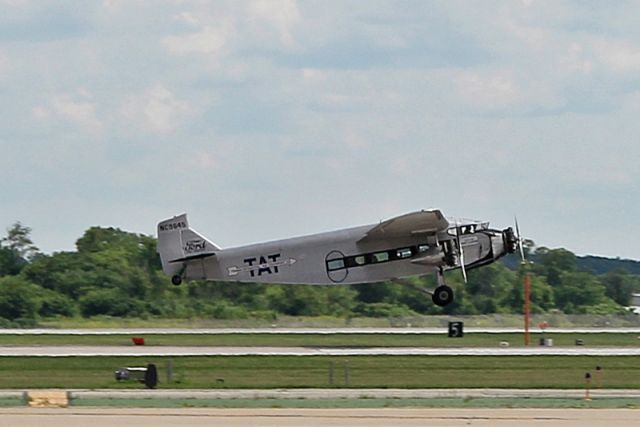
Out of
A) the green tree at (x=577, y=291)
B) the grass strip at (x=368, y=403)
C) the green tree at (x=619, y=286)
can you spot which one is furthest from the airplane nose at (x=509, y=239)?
the green tree at (x=619, y=286)

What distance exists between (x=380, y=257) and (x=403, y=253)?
93 cm

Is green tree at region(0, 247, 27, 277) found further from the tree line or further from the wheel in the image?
the wheel

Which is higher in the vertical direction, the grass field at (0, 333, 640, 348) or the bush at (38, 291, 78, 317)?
the bush at (38, 291, 78, 317)

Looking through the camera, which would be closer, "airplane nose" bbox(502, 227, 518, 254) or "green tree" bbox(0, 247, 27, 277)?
"airplane nose" bbox(502, 227, 518, 254)

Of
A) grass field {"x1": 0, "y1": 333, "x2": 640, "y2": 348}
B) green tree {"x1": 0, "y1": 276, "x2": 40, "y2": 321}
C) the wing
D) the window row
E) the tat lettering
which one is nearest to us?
the wing

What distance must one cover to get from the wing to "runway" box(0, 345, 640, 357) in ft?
16.5

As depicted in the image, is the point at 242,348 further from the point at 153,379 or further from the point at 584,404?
the point at 584,404

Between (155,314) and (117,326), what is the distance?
585 centimetres

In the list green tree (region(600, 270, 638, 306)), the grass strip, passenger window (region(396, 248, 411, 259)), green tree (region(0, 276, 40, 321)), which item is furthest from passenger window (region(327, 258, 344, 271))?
green tree (region(600, 270, 638, 306))

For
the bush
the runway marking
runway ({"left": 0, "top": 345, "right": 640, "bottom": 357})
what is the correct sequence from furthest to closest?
the bush
the runway marking
runway ({"left": 0, "top": 345, "right": 640, "bottom": 357})

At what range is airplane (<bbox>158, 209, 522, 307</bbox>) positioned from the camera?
61719 millimetres

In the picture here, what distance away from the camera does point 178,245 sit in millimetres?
65312
